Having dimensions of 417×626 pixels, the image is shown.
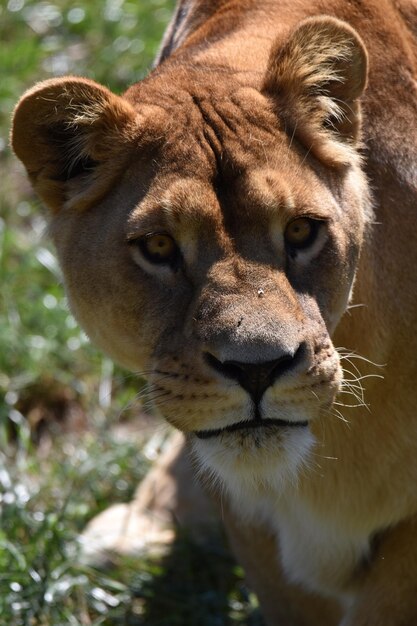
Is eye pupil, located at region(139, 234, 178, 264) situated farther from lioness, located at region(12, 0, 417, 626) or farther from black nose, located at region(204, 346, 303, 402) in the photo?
black nose, located at region(204, 346, 303, 402)

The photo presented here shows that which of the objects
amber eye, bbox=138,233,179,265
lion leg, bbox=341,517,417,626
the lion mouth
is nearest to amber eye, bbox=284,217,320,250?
amber eye, bbox=138,233,179,265

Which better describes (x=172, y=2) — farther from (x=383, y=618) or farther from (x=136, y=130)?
(x=383, y=618)

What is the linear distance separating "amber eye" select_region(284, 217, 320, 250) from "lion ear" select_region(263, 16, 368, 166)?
25 centimetres

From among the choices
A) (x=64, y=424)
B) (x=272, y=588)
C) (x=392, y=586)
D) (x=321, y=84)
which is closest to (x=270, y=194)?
(x=321, y=84)

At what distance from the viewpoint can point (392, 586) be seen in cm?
386

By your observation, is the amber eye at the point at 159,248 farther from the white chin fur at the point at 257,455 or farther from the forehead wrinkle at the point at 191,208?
the white chin fur at the point at 257,455

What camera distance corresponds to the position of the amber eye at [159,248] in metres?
3.42

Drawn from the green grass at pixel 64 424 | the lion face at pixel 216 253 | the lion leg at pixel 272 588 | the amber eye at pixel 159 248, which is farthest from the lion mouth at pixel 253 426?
the green grass at pixel 64 424

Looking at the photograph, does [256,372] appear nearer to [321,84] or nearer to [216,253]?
[216,253]

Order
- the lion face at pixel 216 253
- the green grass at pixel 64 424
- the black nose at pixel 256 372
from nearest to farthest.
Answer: the black nose at pixel 256 372, the lion face at pixel 216 253, the green grass at pixel 64 424

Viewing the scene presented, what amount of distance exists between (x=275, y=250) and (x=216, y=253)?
0.16 m

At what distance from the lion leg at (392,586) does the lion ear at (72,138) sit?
144cm

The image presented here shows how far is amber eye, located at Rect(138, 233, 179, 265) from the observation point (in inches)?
135

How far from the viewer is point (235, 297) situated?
10.7 ft
